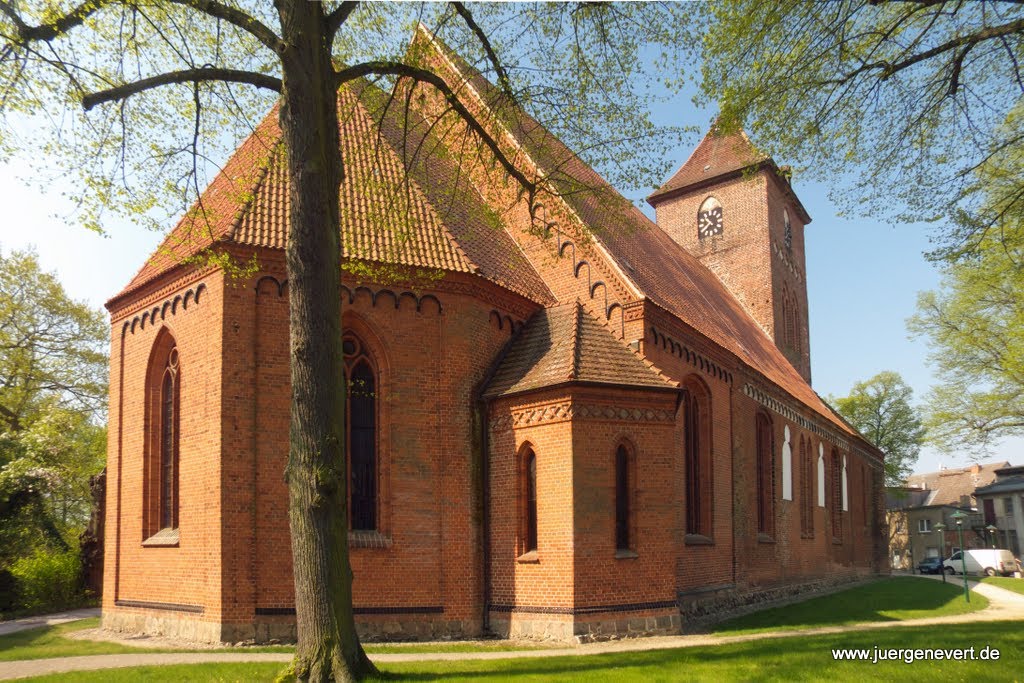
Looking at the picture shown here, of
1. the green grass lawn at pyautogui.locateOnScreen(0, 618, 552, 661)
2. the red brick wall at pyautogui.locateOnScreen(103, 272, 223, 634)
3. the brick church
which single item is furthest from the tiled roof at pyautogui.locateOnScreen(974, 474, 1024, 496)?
the red brick wall at pyautogui.locateOnScreen(103, 272, 223, 634)

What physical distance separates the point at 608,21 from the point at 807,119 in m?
3.09

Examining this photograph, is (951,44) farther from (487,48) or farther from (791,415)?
(791,415)

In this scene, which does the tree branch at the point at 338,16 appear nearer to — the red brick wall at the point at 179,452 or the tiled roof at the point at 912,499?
the red brick wall at the point at 179,452

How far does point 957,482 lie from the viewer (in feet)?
234

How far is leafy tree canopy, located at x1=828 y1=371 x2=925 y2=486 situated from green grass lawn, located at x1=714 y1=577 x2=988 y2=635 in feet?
109

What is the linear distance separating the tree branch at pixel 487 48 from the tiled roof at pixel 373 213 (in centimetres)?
144

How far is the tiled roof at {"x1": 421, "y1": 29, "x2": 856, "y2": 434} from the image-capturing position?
44.4 feet

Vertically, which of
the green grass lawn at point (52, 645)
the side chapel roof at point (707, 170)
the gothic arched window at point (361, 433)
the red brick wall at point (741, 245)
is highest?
the side chapel roof at point (707, 170)

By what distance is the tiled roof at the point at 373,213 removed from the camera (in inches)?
504

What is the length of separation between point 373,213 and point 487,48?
2.84m

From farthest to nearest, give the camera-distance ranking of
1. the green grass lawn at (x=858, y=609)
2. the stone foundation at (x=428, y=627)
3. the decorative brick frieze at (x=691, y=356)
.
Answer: the decorative brick frieze at (x=691, y=356)
the green grass lawn at (x=858, y=609)
the stone foundation at (x=428, y=627)

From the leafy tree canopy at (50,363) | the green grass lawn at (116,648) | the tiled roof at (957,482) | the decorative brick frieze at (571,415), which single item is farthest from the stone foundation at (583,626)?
the tiled roof at (957,482)

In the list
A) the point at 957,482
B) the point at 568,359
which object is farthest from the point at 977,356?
the point at 957,482

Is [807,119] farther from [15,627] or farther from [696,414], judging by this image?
[15,627]
